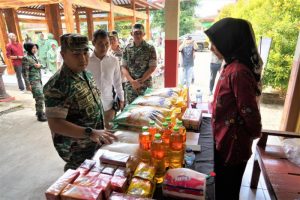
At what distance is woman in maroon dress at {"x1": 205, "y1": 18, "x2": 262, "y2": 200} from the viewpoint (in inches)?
46.2

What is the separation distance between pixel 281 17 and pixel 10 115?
6011 millimetres

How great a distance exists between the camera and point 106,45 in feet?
6.51

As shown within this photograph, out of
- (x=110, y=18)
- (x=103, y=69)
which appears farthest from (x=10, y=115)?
(x=110, y=18)

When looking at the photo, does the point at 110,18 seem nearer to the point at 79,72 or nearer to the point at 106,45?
the point at 106,45

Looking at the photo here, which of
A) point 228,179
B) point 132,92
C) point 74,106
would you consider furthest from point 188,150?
point 132,92

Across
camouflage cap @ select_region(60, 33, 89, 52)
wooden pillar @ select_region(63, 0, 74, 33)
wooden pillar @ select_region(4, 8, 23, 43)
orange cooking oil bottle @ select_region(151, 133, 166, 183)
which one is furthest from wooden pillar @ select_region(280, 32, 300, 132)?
wooden pillar @ select_region(4, 8, 23, 43)

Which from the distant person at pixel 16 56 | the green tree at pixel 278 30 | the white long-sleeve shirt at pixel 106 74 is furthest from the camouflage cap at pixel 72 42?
the distant person at pixel 16 56

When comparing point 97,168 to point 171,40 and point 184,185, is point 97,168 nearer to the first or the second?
point 184,185

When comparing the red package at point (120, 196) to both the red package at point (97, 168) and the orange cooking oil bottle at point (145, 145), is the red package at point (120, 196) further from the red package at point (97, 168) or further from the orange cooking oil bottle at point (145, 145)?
the orange cooking oil bottle at point (145, 145)

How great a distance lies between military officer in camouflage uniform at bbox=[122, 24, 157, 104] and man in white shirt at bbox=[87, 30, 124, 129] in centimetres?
42

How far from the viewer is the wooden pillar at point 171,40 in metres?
3.49

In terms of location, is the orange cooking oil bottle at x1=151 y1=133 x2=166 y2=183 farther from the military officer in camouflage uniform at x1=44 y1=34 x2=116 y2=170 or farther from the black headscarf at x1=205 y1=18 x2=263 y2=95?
the black headscarf at x1=205 y1=18 x2=263 y2=95

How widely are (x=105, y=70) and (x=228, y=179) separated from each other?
1.47 m

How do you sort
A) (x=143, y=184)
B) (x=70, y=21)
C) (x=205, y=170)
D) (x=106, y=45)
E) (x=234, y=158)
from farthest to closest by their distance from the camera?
(x=70, y=21) → (x=106, y=45) → (x=234, y=158) → (x=205, y=170) → (x=143, y=184)
